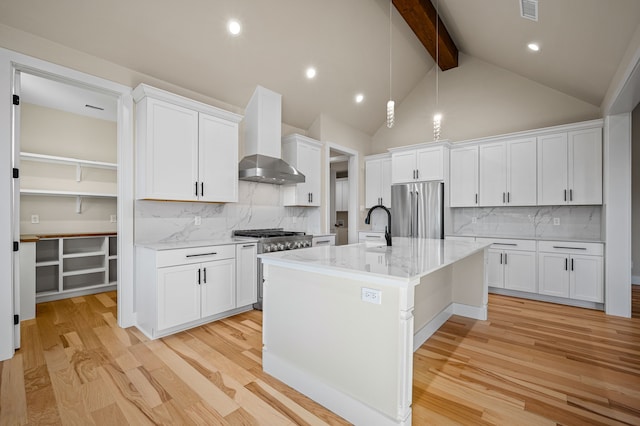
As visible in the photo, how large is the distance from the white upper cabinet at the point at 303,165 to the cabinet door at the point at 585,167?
3.59 m

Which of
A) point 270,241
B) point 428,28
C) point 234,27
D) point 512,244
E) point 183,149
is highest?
point 428,28

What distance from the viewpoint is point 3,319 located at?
93.4 inches

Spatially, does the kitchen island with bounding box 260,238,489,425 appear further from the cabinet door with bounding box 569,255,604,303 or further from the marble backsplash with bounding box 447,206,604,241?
the marble backsplash with bounding box 447,206,604,241

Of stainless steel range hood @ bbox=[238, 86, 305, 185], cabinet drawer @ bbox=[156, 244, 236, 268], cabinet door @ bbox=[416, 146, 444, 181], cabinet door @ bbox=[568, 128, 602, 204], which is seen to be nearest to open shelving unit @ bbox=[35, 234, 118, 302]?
cabinet drawer @ bbox=[156, 244, 236, 268]

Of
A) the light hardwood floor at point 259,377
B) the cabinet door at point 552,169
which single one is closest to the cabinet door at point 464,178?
the cabinet door at point 552,169

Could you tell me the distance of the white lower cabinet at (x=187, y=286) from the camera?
281cm

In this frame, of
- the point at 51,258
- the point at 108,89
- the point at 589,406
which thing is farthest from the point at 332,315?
the point at 51,258

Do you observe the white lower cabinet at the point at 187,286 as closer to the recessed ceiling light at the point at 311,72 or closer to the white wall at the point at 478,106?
the recessed ceiling light at the point at 311,72

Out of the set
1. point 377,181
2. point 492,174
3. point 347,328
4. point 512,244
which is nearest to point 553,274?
point 512,244

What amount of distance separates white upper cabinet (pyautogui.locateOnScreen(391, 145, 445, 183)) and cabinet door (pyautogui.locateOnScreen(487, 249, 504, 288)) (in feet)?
4.68

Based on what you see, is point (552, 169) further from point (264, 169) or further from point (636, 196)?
point (264, 169)

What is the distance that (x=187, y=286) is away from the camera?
2.98 m

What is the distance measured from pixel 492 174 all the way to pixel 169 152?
180 inches

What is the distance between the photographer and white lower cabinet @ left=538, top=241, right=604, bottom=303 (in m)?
3.68
